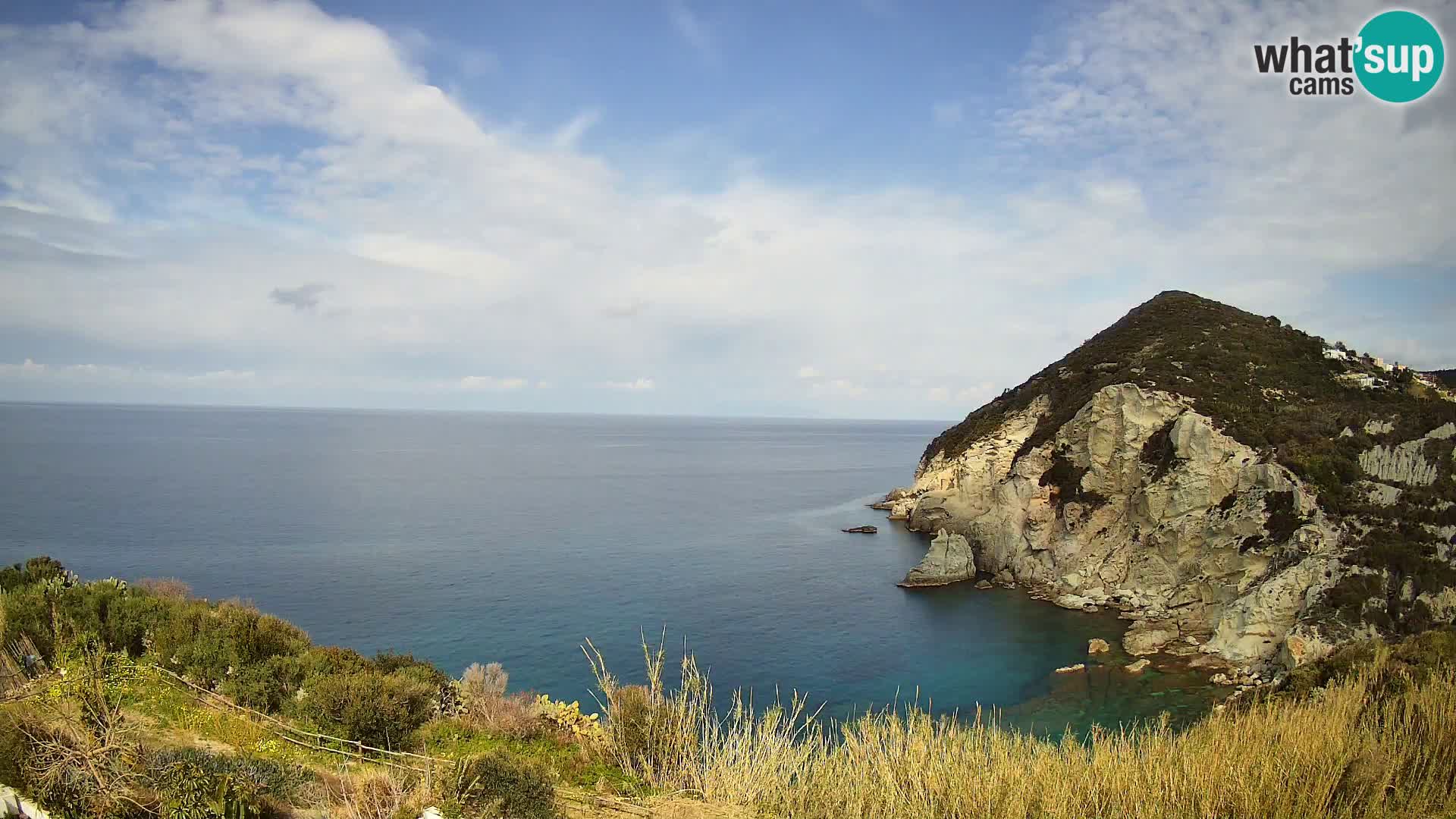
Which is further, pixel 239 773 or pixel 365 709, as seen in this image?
pixel 365 709

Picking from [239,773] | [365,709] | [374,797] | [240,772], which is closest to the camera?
[239,773]

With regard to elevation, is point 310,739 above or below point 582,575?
above

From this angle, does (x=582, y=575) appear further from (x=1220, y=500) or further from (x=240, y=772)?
(x=240, y=772)

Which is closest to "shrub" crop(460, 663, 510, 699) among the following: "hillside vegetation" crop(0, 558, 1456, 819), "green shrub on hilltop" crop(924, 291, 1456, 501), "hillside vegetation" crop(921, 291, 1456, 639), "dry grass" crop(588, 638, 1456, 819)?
"hillside vegetation" crop(0, 558, 1456, 819)

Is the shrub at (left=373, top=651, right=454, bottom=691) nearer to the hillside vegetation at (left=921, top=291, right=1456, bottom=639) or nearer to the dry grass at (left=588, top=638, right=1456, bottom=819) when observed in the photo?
the dry grass at (left=588, top=638, right=1456, bottom=819)

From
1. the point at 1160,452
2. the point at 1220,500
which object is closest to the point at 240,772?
the point at 1220,500

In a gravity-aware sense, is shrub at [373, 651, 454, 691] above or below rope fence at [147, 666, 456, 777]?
below

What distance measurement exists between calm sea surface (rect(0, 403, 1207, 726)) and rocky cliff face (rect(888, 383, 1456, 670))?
3073mm

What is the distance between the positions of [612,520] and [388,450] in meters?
94.6

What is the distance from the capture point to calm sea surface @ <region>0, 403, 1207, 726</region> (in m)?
30.0

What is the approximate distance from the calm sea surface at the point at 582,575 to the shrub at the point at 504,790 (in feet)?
44.5

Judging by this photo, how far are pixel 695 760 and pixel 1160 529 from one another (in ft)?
115

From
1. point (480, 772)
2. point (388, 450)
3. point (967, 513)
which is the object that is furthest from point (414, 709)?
point (388, 450)

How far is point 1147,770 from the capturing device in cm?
793
